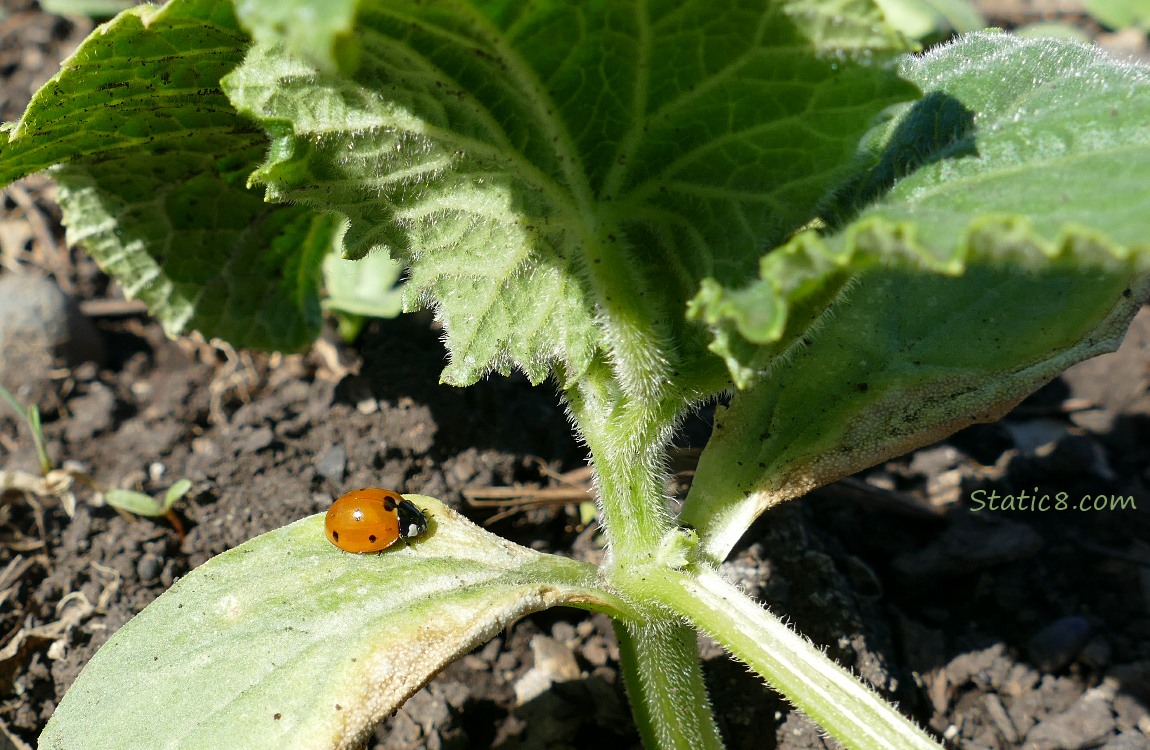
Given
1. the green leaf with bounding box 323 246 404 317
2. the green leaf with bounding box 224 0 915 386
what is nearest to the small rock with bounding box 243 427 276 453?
the green leaf with bounding box 323 246 404 317

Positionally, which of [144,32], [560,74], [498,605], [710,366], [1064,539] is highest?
[560,74]

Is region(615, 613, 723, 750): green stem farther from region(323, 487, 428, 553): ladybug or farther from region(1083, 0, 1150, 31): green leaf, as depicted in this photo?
region(1083, 0, 1150, 31): green leaf

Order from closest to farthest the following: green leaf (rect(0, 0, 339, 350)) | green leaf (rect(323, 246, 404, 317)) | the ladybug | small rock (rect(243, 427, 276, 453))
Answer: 1. green leaf (rect(0, 0, 339, 350))
2. the ladybug
3. small rock (rect(243, 427, 276, 453))
4. green leaf (rect(323, 246, 404, 317))

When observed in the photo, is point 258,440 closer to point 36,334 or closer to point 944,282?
point 36,334

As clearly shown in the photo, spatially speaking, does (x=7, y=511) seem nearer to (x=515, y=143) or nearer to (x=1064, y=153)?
(x=515, y=143)

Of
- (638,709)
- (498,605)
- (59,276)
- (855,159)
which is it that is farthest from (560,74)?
(59,276)

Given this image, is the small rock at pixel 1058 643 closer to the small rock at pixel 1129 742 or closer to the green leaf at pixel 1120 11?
the small rock at pixel 1129 742

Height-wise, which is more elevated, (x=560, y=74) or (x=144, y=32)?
(x=560, y=74)

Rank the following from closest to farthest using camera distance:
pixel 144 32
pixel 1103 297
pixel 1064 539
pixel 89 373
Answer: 1. pixel 144 32
2. pixel 1103 297
3. pixel 1064 539
4. pixel 89 373
